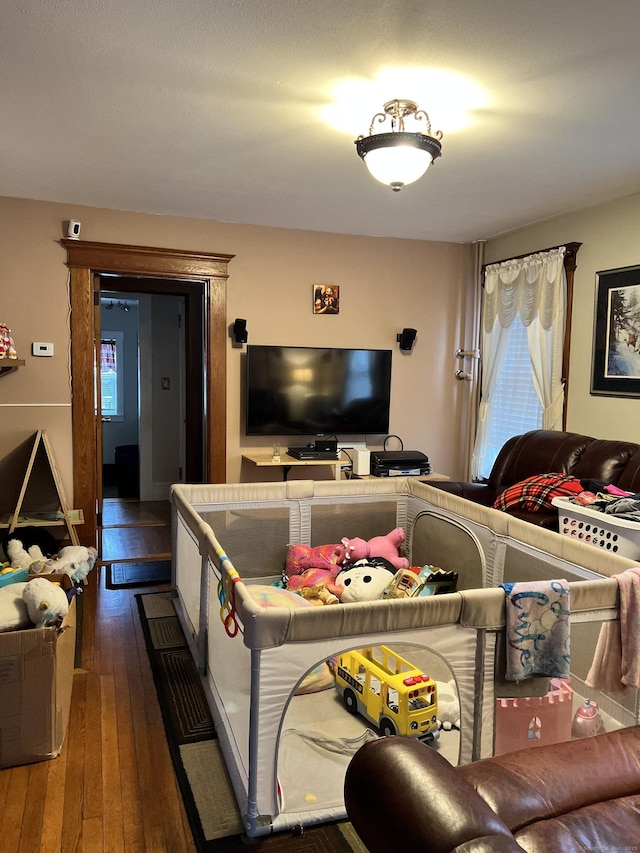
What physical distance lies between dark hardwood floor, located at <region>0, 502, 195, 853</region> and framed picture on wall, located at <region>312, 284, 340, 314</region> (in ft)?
9.41

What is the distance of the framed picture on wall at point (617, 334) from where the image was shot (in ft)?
12.3

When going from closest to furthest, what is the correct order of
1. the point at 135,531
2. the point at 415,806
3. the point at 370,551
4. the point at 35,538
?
the point at 415,806 < the point at 370,551 < the point at 35,538 < the point at 135,531

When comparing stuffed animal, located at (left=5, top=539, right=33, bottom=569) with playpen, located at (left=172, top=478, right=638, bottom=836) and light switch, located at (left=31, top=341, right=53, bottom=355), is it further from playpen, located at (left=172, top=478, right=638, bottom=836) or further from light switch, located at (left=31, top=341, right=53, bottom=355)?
light switch, located at (left=31, top=341, right=53, bottom=355)

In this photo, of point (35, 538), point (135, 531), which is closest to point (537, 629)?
point (35, 538)

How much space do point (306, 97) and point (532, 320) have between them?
2.65 m

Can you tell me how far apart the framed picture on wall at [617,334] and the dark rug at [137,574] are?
310 cm

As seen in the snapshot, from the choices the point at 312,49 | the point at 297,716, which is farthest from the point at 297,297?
the point at 297,716

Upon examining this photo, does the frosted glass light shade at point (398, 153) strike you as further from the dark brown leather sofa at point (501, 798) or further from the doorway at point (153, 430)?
the doorway at point (153, 430)

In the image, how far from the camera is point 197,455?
236 inches

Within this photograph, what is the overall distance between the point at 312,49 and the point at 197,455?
169 inches

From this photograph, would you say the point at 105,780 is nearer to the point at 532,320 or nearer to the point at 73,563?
the point at 73,563

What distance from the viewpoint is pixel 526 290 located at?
4.65m

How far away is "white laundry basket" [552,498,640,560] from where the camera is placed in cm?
264

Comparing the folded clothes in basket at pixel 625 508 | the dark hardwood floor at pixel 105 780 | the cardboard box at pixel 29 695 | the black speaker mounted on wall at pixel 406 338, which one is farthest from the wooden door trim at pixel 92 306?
the folded clothes in basket at pixel 625 508
